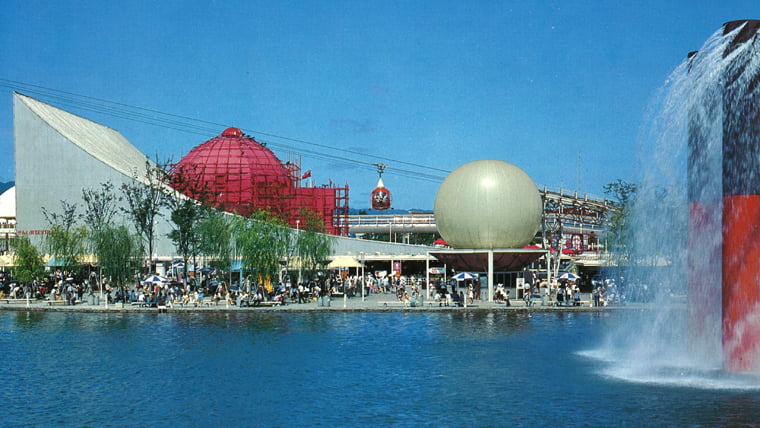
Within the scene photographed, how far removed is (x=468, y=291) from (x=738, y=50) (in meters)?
30.6

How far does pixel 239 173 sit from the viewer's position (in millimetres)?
87375

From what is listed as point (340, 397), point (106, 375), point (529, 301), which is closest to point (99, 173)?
point (529, 301)

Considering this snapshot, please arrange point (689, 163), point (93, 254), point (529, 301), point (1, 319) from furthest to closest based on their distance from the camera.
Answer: point (93, 254), point (529, 301), point (1, 319), point (689, 163)

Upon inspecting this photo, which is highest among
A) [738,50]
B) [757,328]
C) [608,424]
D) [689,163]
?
[738,50]

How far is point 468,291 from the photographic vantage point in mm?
49906

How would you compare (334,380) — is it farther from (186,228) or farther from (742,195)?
(186,228)

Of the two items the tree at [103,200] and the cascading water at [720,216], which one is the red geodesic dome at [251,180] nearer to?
the tree at [103,200]

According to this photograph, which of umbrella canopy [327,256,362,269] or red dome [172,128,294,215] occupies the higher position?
red dome [172,128,294,215]

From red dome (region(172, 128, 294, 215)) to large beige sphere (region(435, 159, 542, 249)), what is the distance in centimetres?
3336

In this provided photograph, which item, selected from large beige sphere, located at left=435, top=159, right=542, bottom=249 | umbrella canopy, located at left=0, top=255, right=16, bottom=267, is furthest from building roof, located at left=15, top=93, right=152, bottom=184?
large beige sphere, located at left=435, top=159, right=542, bottom=249

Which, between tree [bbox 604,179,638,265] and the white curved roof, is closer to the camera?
tree [bbox 604,179,638,265]

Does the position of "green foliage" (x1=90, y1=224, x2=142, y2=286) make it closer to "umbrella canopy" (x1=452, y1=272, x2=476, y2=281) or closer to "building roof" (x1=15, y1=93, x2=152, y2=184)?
"building roof" (x1=15, y1=93, x2=152, y2=184)

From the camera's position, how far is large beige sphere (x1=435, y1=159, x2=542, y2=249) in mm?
53875

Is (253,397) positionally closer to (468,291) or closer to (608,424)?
(608,424)
